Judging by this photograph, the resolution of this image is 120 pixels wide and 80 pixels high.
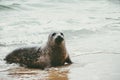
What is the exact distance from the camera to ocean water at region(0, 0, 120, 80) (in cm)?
782

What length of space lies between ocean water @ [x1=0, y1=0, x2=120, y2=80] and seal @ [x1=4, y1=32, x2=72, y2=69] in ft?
1.10

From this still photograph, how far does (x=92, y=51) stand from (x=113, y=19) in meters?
5.67

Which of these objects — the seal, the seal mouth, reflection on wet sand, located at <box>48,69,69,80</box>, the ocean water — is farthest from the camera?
the seal

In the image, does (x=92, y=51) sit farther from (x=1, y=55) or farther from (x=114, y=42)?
(x=1, y=55)

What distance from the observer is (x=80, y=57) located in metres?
9.24

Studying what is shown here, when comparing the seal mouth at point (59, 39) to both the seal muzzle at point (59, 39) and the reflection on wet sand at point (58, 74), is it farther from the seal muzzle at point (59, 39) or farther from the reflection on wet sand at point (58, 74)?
the reflection on wet sand at point (58, 74)

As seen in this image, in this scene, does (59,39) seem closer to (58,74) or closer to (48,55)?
(48,55)

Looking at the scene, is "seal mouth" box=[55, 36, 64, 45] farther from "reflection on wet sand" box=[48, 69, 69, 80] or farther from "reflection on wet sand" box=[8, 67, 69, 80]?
"reflection on wet sand" box=[48, 69, 69, 80]

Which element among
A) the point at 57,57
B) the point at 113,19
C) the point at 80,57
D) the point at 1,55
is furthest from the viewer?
the point at 113,19

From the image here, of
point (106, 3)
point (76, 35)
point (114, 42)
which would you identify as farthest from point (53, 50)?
point (106, 3)

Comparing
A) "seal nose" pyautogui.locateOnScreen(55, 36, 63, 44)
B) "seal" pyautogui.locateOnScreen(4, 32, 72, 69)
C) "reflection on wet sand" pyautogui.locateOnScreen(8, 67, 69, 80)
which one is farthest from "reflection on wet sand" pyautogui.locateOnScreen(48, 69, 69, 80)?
"seal nose" pyautogui.locateOnScreen(55, 36, 63, 44)

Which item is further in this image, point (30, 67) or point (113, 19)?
point (113, 19)

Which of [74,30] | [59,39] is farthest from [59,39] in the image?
[74,30]

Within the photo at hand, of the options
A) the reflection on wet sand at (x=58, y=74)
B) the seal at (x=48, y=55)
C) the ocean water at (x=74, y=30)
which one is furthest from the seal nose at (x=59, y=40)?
the reflection on wet sand at (x=58, y=74)
